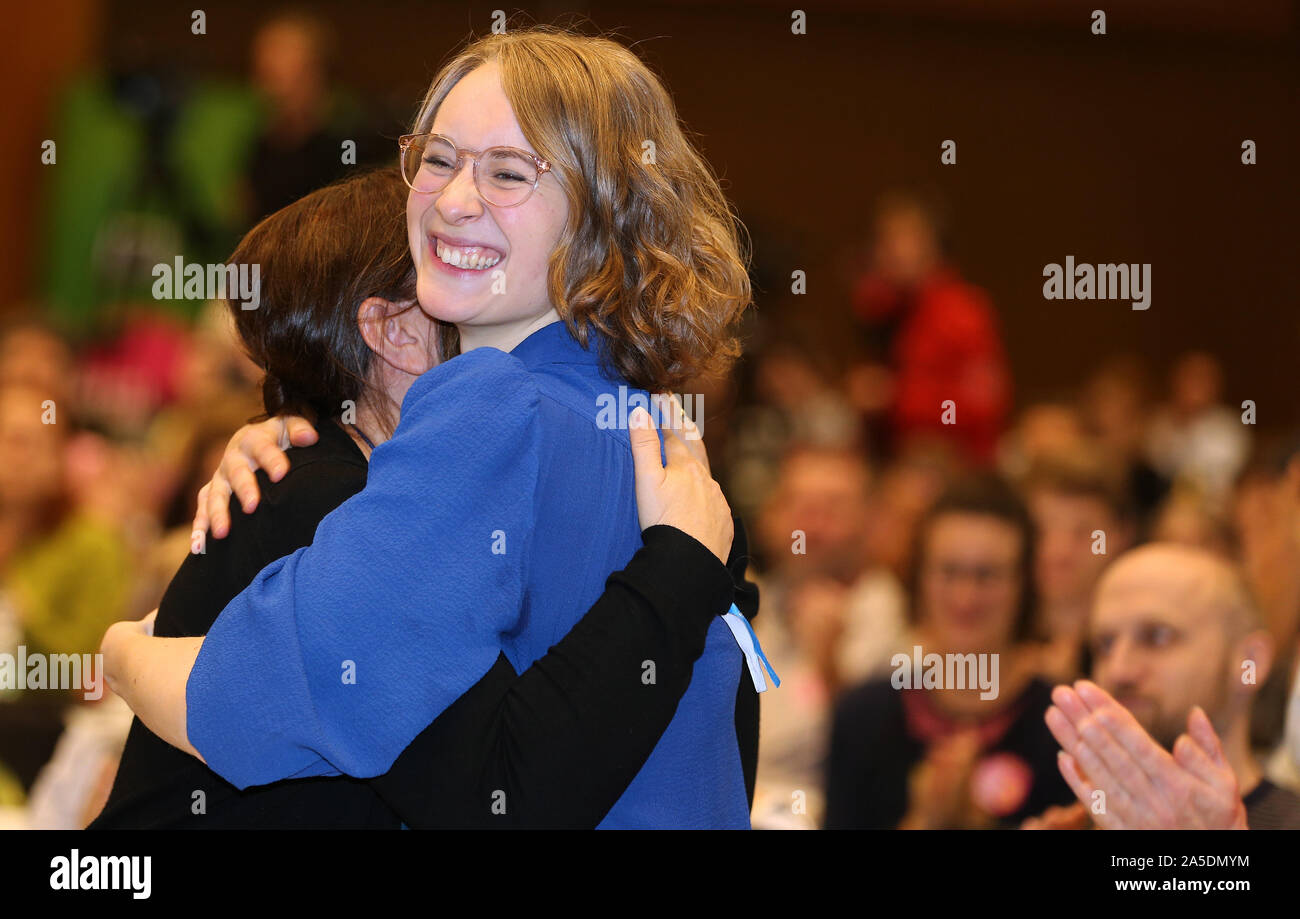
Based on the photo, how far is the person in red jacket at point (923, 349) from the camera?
6277mm

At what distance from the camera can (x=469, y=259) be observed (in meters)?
1.45

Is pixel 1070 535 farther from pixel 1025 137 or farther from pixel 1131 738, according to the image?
pixel 1025 137

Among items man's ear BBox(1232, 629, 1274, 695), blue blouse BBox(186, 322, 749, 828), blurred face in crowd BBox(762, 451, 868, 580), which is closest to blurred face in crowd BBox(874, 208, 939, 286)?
blurred face in crowd BBox(762, 451, 868, 580)

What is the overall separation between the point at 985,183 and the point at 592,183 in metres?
6.98

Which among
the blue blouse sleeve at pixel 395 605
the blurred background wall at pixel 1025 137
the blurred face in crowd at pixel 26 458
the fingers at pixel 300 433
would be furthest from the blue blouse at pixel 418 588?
the blurred background wall at pixel 1025 137

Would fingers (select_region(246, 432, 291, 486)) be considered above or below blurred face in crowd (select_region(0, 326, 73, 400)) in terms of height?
below

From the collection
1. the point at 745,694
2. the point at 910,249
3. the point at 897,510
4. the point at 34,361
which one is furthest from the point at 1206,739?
the point at 910,249

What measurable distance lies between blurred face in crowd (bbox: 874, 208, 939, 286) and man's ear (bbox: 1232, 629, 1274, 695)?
4.32m

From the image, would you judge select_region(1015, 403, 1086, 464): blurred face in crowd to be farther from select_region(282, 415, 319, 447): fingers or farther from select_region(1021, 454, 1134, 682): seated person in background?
select_region(282, 415, 319, 447): fingers

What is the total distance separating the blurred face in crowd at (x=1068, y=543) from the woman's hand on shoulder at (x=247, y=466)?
235 cm

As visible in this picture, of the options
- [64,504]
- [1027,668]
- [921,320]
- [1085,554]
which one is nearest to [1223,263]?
[921,320]

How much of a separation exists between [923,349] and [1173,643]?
4.18 metres

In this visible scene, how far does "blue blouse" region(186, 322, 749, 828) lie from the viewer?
1.22 m
